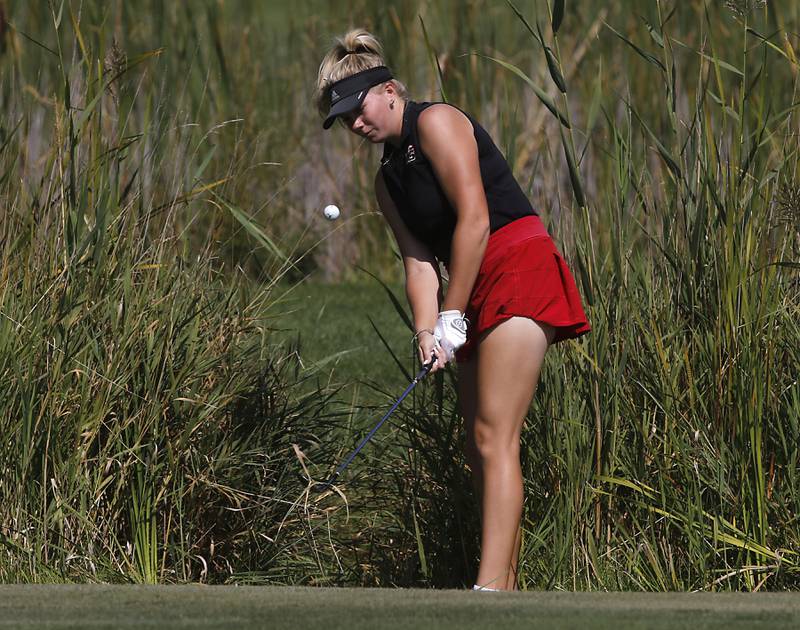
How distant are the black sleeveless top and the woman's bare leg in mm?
359

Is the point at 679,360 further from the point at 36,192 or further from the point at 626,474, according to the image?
the point at 36,192

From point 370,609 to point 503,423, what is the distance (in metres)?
0.94

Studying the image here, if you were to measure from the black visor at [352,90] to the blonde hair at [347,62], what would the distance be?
0.02 m

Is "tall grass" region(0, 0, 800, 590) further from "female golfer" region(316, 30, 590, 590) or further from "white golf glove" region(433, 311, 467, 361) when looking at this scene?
"white golf glove" region(433, 311, 467, 361)

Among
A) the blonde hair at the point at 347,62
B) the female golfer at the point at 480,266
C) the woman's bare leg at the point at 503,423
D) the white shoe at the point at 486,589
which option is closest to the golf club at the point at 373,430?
the female golfer at the point at 480,266

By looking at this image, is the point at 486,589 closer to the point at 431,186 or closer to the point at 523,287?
the point at 523,287

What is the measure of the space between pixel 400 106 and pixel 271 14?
17.9 m

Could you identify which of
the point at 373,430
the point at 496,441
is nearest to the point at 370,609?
the point at 496,441

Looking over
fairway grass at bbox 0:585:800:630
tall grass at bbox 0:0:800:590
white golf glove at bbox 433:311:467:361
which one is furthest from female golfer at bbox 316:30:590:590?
fairway grass at bbox 0:585:800:630

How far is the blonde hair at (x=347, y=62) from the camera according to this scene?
14.2 ft

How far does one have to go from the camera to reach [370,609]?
3453mm

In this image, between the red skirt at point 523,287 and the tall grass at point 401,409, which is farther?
the tall grass at point 401,409

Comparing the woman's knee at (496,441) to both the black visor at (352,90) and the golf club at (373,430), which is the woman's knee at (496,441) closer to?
the golf club at (373,430)

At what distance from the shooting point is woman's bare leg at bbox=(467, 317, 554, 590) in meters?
4.23
